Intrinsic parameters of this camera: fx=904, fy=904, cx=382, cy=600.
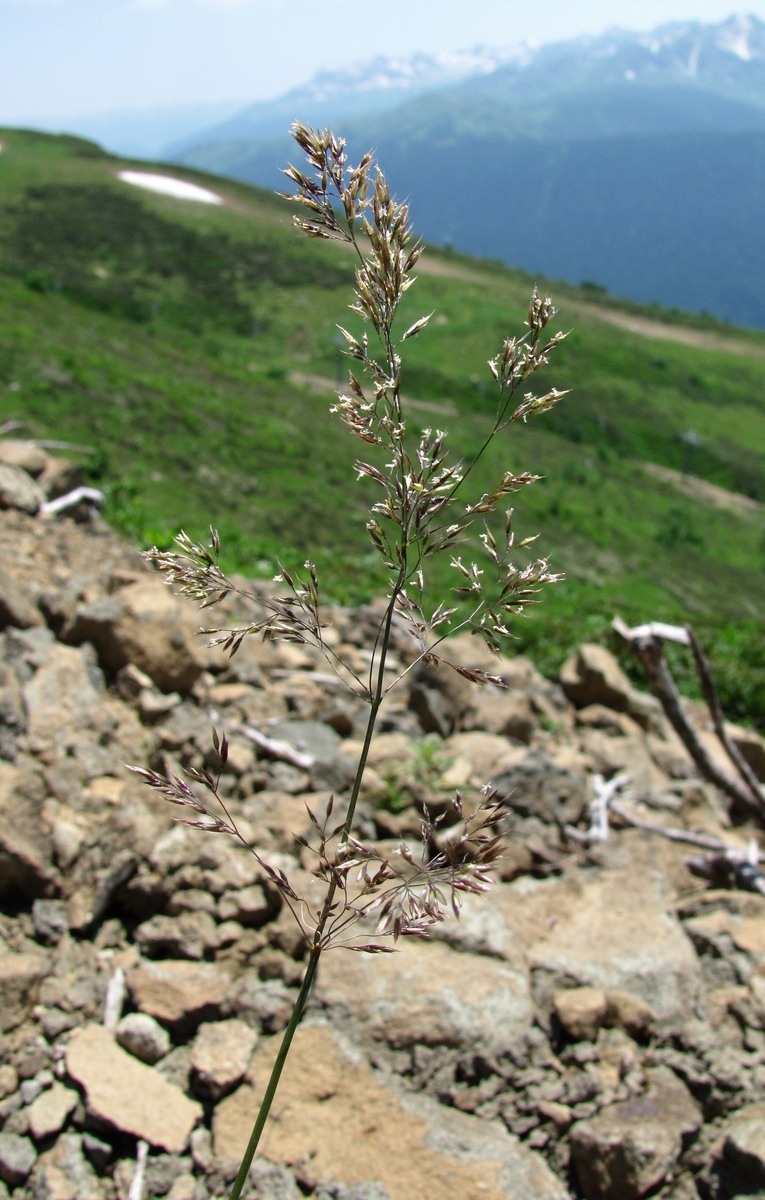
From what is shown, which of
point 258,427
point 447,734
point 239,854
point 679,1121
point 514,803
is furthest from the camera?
point 258,427

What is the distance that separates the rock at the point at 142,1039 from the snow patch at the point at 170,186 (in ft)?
259

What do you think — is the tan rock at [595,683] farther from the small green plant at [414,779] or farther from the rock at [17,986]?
the rock at [17,986]

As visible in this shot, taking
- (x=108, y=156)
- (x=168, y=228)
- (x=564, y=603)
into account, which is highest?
(x=108, y=156)

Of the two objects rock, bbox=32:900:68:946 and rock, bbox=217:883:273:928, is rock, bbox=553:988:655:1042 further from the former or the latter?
rock, bbox=32:900:68:946

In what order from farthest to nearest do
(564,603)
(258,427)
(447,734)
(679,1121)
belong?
(258,427) < (564,603) < (447,734) < (679,1121)

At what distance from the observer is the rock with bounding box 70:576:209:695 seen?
5914mm

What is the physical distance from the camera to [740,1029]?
392cm

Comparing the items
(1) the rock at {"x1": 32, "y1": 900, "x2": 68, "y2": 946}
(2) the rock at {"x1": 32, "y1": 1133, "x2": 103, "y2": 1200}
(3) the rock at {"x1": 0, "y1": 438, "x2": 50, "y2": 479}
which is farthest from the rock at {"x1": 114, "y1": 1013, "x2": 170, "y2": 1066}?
(3) the rock at {"x1": 0, "y1": 438, "x2": 50, "y2": 479}

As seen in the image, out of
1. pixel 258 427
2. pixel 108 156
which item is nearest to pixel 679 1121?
pixel 258 427

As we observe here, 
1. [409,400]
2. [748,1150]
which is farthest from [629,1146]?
[409,400]

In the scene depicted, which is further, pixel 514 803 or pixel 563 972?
pixel 514 803

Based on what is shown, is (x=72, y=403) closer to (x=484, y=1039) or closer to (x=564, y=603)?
(x=564, y=603)

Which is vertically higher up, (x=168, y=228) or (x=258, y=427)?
(x=168, y=228)

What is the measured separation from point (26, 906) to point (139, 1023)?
2.69ft
